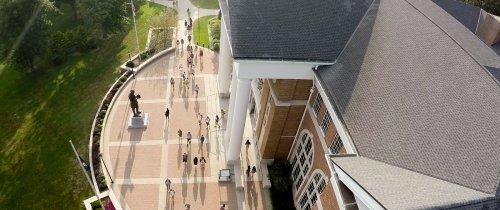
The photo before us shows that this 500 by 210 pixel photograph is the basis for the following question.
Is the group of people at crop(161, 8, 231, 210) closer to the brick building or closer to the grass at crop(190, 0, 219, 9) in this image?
the brick building

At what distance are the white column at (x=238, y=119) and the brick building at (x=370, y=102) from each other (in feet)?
0.35

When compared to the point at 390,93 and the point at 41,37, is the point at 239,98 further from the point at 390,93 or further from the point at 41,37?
the point at 41,37

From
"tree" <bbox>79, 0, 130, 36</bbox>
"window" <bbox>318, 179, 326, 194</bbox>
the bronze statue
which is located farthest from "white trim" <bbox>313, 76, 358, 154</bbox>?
"tree" <bbox>79, 0, 130, 36</bbox>

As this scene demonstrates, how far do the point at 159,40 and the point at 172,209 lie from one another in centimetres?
2544

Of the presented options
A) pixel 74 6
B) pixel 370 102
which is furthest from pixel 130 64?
pixel 370 102

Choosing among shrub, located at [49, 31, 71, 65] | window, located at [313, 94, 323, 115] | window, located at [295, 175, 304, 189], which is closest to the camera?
window, located at [313, 94, 323, 115]

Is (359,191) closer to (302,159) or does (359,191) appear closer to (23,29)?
(302,159)

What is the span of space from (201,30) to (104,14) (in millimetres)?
12151

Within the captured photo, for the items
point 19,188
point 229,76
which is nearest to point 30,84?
point 19,188

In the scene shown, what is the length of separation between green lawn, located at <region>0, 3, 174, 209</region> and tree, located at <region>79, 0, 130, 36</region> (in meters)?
2.25

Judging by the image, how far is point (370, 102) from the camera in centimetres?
1872

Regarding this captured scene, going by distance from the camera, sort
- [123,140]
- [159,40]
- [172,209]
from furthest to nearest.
Answer: [159,40] < [123,140] < [172,209]

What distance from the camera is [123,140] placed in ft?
109

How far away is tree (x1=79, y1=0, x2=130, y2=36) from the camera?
45000 mm
